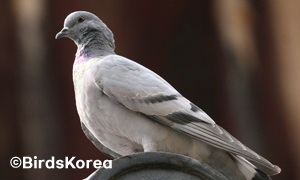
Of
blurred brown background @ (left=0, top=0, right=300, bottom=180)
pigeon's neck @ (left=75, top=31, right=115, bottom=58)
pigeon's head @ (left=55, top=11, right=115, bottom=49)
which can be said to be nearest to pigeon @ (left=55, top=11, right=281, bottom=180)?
pigeon's neck @ (left=75, top=31, right=115, bottom=58)

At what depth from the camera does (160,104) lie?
347cm

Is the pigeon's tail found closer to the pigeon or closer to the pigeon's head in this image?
the pigeon

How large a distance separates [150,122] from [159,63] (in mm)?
3979

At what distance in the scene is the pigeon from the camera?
132 inches

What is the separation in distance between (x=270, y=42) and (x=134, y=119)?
442cm

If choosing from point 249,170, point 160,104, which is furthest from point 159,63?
point 249,170

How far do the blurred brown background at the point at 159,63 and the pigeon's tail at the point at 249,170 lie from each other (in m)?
3.54

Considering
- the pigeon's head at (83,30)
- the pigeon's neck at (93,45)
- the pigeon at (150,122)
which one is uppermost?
the pigeon's head at (83,30)

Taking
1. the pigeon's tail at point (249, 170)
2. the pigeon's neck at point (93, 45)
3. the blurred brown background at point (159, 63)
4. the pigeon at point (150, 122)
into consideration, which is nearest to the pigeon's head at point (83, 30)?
the pigeon's neck at point (93, 45)

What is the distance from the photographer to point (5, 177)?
24.9 feet

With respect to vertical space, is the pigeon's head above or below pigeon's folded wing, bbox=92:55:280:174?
above

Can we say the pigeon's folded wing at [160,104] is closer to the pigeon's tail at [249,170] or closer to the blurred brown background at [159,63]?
the pigeon's tail at [249,170]

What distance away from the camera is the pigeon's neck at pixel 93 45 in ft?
13.3

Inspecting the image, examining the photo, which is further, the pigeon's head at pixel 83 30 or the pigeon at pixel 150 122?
the pigeon's head at pixel 83 30
